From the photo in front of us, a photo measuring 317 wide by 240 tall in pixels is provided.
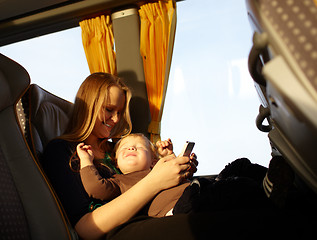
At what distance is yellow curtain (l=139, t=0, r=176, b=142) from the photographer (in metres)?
2.16

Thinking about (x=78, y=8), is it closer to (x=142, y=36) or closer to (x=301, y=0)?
(x=142, y=36)

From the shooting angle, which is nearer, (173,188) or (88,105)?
(173,188)

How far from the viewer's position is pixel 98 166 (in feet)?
4.48

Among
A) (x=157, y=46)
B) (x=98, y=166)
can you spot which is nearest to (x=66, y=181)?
(x=98, y=166)

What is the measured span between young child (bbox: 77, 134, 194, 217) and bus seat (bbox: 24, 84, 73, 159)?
0.31 m

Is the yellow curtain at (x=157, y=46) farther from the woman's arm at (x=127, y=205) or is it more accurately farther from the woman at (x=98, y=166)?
the woman's arm at (x=127, y=205)

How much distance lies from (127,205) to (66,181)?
0.27 meters

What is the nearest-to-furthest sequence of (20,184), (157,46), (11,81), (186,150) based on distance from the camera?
1. (20,184)
2. (11,81)
3. (186,150)
4. (157,46)

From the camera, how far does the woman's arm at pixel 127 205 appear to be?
102 centimetres

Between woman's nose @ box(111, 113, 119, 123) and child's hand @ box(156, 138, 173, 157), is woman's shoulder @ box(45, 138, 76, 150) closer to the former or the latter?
woman's nose @ box(111, 113, 119, 123)

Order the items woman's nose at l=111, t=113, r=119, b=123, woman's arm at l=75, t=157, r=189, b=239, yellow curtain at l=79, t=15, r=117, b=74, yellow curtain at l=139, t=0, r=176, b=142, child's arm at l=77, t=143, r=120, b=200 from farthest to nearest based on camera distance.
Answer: yellow curtain at l=79, t=15, r=117, b=74, yellow curtain at l=139, t=0, r=176, b=142, woman's nose at l=111, t=113, r=119, b=123, child's arm at l=77, t=143, r=120, b=200, woman's arm at l=75, t=157, r=189, b=239

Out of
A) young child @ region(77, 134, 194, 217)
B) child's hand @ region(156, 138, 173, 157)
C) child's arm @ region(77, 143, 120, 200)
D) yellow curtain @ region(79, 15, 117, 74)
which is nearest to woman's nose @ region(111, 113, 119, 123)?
young child @ region(77, 134, 194, 217)

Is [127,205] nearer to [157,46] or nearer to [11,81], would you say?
[11,81]

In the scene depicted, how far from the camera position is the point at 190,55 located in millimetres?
2584
